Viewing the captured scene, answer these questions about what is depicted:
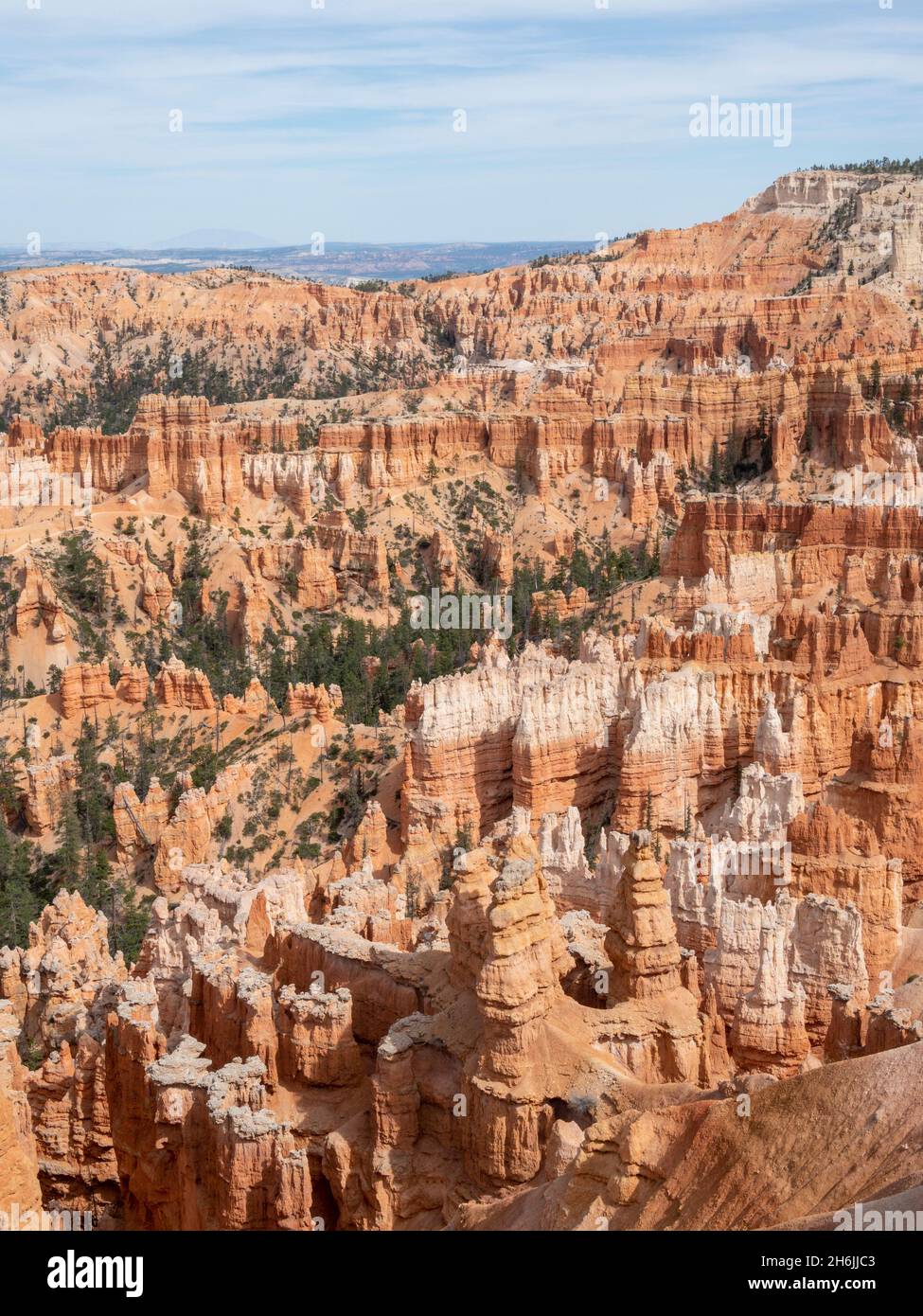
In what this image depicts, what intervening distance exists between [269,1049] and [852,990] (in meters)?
10.4

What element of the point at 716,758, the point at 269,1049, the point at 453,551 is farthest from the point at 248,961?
the point at 453,551

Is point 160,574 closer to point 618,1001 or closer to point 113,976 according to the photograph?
point 113,976

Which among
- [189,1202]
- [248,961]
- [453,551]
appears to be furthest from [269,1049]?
[453,551]

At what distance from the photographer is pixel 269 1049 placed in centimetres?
2545

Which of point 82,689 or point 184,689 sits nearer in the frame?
point 184,689

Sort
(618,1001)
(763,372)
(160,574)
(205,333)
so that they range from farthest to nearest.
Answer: (205,333)
(763,372)
(160,574)
(618,1001)

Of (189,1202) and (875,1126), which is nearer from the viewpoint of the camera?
(875,1126)

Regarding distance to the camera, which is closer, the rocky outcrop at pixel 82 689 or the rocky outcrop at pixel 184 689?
the rocky outcrop at pixel 184 689

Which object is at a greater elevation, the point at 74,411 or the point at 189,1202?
the point at 74,411

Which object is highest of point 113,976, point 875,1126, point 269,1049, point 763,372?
point 763,372

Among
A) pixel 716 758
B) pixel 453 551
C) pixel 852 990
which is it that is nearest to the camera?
pixel 852 990

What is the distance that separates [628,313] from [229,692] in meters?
93.0

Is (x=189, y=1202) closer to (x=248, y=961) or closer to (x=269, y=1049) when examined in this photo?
(x=269, y=1049)

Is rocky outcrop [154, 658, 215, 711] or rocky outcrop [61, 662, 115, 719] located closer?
rocky outcrop [154, 658, 215, 711]
